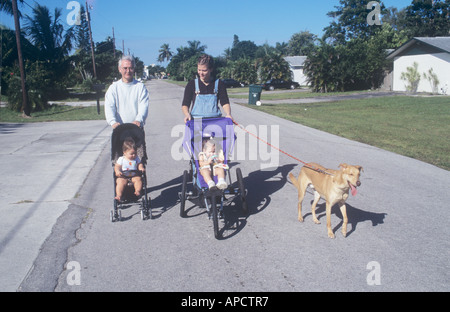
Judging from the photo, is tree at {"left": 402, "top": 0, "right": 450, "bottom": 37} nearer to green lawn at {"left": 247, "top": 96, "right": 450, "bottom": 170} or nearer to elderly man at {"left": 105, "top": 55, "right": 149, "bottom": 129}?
green lawn at {"left": 247, "top": 96, "right": 450, "bottom": 170}

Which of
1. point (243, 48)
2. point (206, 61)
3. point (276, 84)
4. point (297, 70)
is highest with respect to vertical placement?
point (243, 48)

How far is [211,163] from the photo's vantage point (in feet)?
17.9

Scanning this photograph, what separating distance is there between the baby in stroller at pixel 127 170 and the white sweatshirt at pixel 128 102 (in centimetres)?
52

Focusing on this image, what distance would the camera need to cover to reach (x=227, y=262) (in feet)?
13.6

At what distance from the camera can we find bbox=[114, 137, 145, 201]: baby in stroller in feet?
17.8

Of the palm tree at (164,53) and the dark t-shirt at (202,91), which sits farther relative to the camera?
the palm tree at (164,53)

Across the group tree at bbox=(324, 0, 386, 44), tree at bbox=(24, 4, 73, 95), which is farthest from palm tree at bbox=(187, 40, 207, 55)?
tree at bbox=(24, 4, 73, 95)

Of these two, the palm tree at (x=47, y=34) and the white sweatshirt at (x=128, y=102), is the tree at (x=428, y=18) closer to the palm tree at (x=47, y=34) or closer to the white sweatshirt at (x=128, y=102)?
the palm tree at (x=47, y=34)

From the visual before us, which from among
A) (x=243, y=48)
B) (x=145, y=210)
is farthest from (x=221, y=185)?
(x=243, y=48)

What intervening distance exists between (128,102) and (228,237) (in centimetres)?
259

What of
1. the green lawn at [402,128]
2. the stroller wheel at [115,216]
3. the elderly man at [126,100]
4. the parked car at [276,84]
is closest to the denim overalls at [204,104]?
the elderly man at [126,100]

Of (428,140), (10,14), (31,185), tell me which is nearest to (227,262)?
(31,185)

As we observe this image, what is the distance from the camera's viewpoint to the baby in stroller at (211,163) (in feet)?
17.1

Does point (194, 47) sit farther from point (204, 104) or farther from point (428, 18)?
point (204, 104)
